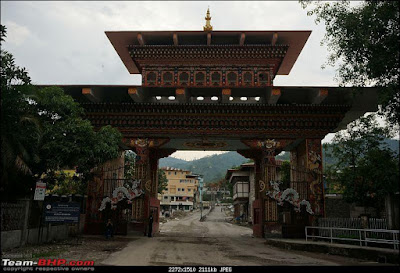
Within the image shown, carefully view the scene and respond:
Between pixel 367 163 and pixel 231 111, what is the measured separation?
8.21 metres

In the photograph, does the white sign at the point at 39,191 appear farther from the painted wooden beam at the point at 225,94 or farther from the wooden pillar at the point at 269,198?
the wooden pillar at the point at 269,198

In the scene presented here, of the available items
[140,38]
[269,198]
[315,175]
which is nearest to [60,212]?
[269,198]

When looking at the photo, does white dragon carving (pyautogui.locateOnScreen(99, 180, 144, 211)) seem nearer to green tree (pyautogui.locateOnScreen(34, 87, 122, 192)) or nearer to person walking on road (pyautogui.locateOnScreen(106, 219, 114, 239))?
person walking on road (pyautogui.locateOnScreen(106, 219, 114, 239))

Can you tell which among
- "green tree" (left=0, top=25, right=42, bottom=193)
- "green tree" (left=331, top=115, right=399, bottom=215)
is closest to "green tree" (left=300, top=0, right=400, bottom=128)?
"green tree" (left=331, top=115, right=399, bottom=215)

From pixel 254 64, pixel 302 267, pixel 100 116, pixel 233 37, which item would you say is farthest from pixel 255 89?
pixel 302 267

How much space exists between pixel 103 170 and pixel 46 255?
8836 mm

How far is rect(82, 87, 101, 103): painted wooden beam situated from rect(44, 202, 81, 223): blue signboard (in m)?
6.63

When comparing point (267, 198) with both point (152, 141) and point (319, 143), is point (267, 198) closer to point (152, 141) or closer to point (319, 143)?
point (319, 143)

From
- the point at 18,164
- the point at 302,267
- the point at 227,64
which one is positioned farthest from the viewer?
the point at 227,64

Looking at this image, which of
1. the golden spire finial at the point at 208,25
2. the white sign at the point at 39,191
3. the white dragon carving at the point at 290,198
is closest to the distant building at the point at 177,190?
the golden spire finial at the point at 208,25

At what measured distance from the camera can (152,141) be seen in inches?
789

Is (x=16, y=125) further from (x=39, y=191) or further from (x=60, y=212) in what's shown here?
(x=60, y=212)

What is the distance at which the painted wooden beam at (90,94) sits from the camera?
18.7 metres

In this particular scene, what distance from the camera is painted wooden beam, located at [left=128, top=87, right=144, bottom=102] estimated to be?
18.8 metres
